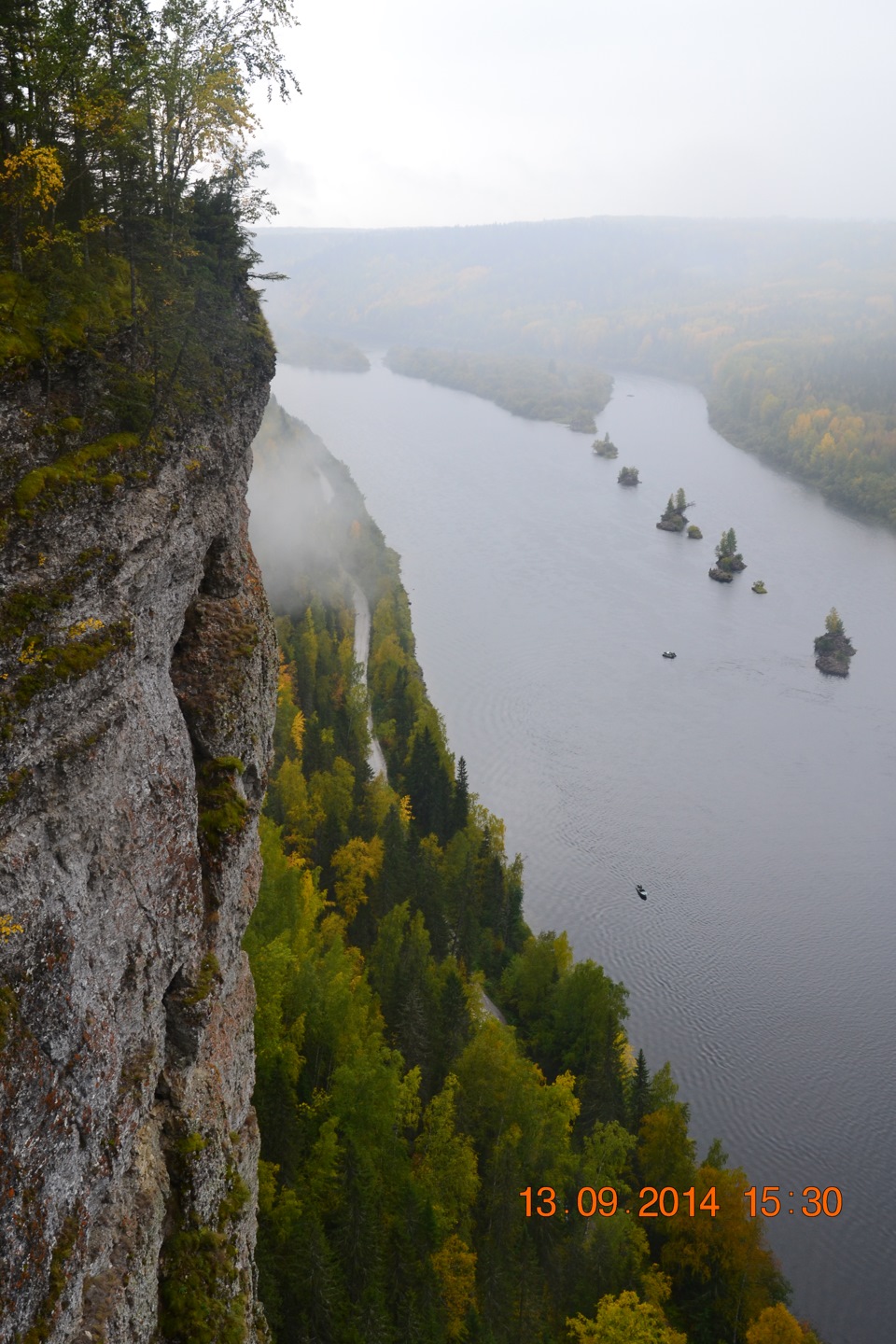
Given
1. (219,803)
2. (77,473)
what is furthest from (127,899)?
(77,473)

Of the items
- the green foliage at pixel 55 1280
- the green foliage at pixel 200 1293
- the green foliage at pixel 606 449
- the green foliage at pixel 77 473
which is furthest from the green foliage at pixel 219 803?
the green foliage at pixel 606 449

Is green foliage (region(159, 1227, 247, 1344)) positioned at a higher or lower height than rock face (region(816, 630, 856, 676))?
higher

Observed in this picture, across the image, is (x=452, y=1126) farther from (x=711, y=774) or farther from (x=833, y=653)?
(x=833, y=653)

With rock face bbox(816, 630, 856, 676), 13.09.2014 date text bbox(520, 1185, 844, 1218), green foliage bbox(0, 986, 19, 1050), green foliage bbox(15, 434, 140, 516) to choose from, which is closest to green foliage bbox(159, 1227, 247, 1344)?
green foliage bbox(0, 986, 19, 1050)

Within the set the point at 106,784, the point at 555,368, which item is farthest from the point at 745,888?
the point at 555,368

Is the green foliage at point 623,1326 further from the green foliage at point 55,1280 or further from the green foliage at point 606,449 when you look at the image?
the green foliage at point 606,449

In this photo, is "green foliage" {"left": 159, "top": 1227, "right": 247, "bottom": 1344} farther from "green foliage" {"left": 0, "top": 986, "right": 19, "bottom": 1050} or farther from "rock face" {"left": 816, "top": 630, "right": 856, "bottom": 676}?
"rock face" {"left": 816, "top": 630, "right": 856, "bottom": 676}
